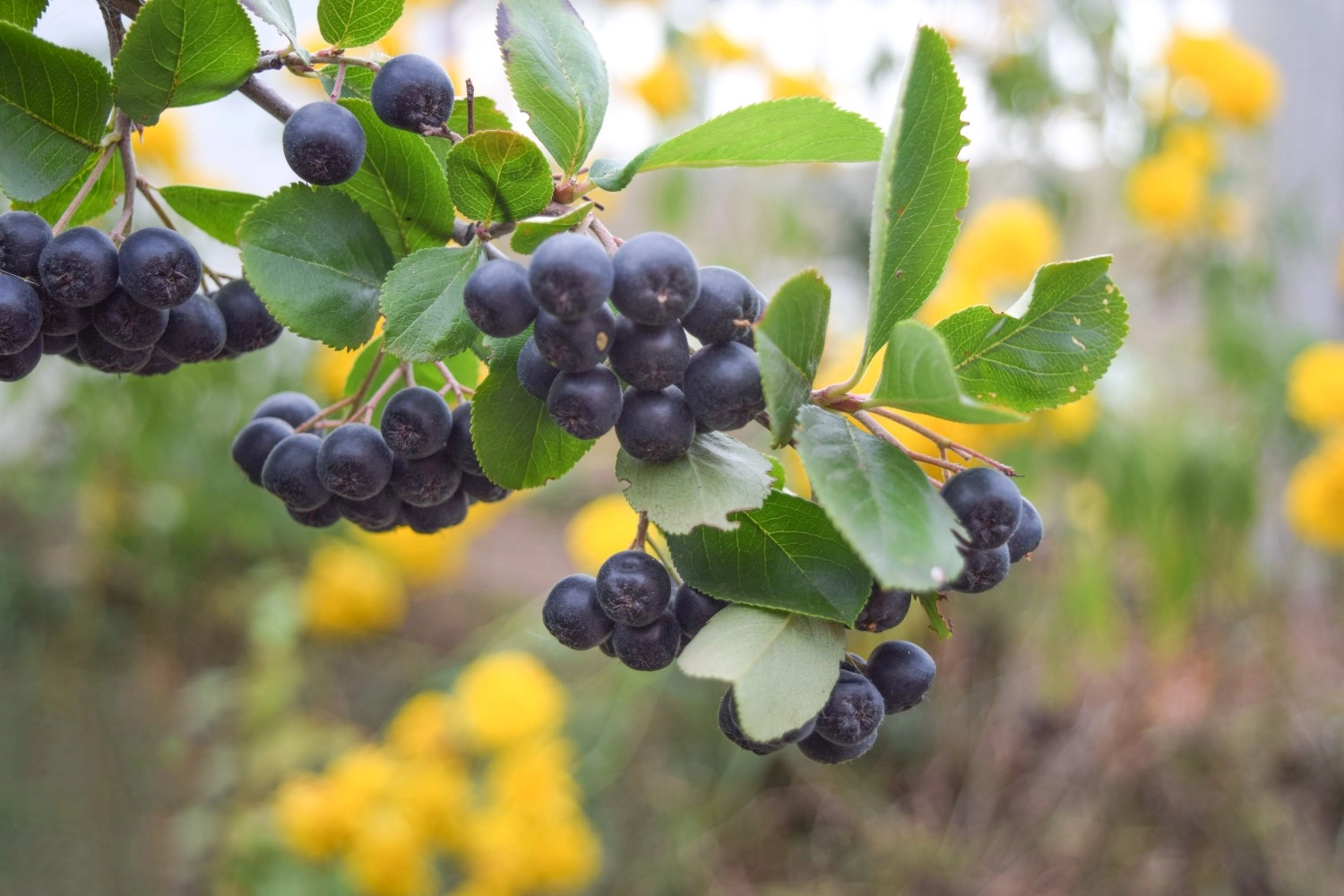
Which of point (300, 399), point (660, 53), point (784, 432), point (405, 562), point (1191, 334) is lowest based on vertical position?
point (405, 562)

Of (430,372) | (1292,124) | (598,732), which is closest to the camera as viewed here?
(430,372)

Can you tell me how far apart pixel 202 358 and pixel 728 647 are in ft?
0.73

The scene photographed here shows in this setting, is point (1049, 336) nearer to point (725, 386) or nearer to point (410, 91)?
point (725, 386)

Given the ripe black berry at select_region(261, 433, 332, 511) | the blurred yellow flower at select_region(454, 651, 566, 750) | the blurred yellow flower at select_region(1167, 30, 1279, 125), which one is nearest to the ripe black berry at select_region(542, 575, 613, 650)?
the ripe black berry at select_region(261, 433, 332, 511)

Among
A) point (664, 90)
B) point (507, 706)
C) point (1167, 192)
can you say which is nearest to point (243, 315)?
point (507, 706)

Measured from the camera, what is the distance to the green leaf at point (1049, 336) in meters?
0.30

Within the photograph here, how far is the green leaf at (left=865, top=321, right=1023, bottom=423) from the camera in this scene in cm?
23

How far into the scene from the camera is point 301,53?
1.04ft

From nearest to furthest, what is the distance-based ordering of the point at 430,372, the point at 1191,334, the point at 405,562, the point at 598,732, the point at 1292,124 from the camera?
1. the point at 430,372
2. the point at 598,732
3. the point at 405,562
4. the point at 1191,334
5. the point at 1292,124

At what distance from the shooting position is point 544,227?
269 mm

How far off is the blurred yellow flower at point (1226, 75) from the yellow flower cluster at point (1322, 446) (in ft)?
1.31

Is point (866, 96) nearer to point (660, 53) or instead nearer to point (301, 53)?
point (660, 53)

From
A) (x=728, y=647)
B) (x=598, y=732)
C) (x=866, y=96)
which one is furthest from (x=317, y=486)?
(x=866, y=96)

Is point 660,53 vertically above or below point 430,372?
below
